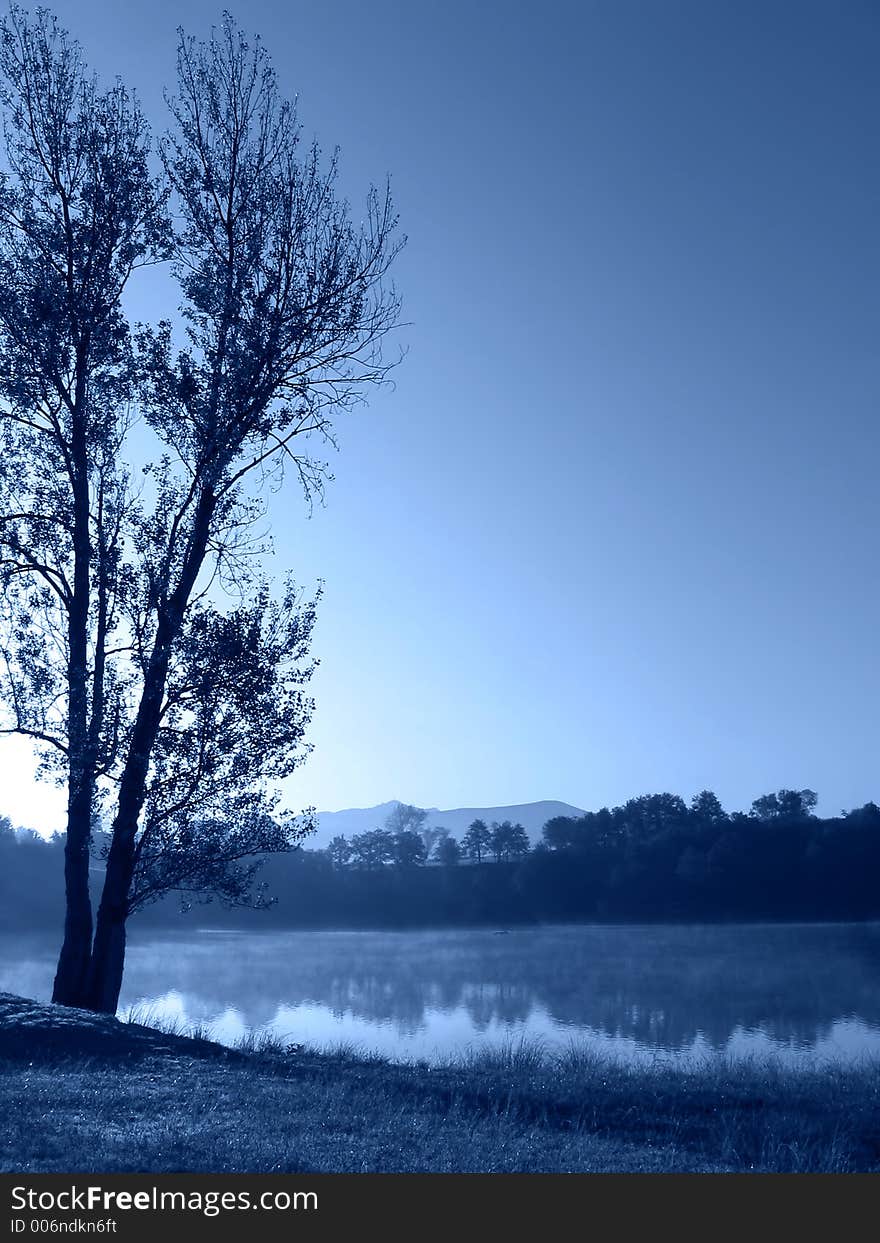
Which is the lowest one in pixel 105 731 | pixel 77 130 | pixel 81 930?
pixel 81 930

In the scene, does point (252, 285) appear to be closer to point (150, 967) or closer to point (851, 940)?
point (150, 967)

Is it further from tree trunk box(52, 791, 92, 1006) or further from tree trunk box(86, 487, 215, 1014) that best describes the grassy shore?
tree trunk box(86, 487, 215, 1014)

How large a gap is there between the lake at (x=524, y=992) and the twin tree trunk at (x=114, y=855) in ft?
8.06

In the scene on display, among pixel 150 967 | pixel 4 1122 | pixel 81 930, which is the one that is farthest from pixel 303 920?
pixel 4 1122

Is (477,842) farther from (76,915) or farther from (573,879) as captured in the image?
(76,915)

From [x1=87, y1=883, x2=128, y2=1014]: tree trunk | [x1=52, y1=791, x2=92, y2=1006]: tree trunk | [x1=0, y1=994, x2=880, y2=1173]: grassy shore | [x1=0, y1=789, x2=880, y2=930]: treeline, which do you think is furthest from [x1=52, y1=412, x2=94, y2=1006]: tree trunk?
[x1=0, y1=789, x2=880, y2=930]: treeline

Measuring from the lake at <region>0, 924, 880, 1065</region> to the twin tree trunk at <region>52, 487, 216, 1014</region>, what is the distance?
2.46m

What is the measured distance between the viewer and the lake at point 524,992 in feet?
75.6

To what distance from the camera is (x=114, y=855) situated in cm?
1588

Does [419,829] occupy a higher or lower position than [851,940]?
higher

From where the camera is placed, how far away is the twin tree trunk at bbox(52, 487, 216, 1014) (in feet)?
51.4

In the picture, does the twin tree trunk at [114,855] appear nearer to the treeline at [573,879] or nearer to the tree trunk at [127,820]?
the tree trunk at [127,820]

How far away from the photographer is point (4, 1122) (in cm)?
724

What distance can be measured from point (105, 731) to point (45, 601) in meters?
2.77
